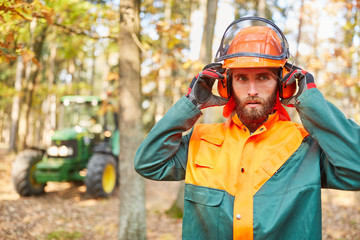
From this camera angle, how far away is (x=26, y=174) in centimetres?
798

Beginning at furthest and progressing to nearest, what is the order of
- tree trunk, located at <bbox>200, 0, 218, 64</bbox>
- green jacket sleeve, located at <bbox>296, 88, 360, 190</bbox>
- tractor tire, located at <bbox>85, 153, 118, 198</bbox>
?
tractor tire, located at <bbox>85, 153, 118, 198</bbox>
tree trunk, located at <bbox>200, 0, 218, 64</bbox>
green jacket sleeve, located at <bbox>296, 88, 360, 190</bbox>

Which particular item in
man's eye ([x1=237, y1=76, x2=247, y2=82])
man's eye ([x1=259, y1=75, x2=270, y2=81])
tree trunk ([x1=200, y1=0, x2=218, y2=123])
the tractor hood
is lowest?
the tractor hood

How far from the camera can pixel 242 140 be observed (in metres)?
2.05

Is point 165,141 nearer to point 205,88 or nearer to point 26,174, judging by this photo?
point 205,88

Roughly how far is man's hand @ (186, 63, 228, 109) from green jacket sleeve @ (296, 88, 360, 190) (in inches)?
22.4

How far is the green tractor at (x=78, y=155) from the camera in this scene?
808 cm

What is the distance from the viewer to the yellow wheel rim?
344 inches

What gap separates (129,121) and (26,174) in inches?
177

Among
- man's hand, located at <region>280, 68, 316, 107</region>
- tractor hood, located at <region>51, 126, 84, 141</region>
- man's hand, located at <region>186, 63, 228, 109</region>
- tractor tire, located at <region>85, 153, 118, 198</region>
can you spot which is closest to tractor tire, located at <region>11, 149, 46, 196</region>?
tractor hood, located at <region>51, 126, 84, 141</region>

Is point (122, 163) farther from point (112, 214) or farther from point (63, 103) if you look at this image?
point (63, 103)

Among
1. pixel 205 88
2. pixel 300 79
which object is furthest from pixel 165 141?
pixel 300 79

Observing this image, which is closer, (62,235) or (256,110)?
(256,110)

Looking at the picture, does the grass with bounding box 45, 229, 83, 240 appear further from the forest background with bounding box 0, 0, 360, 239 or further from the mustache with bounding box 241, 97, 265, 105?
the mustache with bounding box 241, 97, 265, 105

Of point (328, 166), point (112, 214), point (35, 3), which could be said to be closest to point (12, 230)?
point (112, 214)
